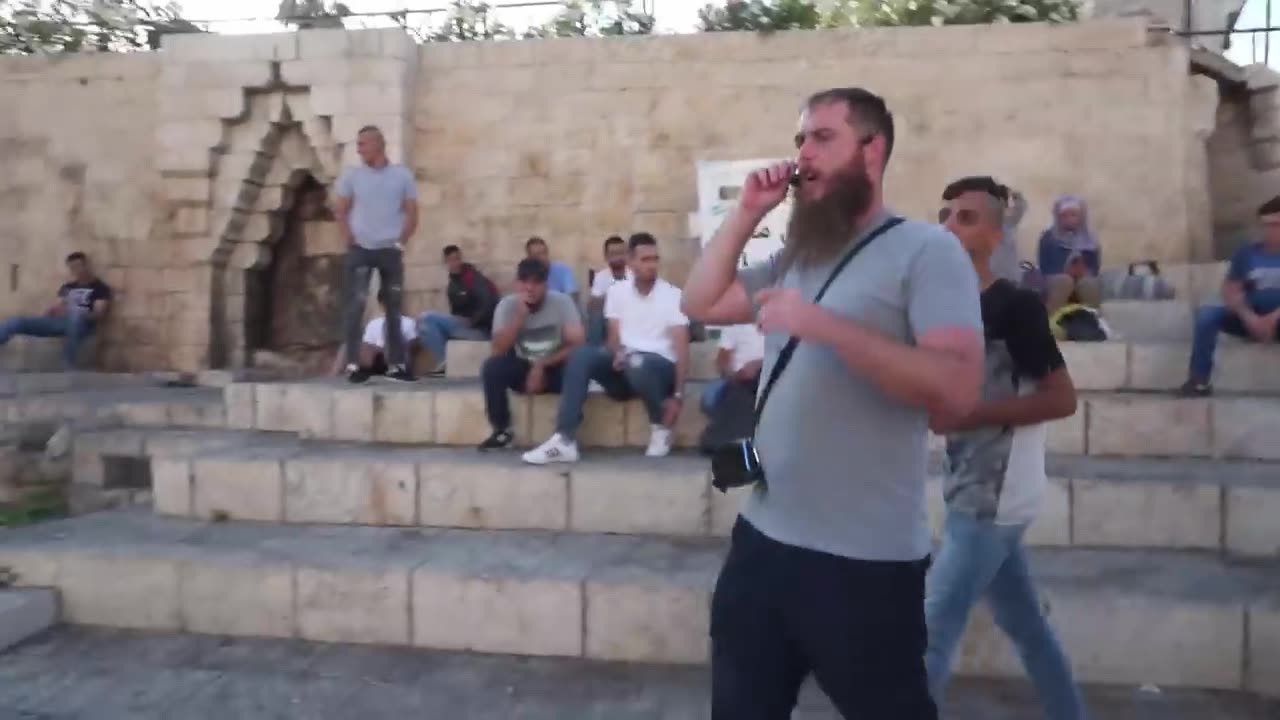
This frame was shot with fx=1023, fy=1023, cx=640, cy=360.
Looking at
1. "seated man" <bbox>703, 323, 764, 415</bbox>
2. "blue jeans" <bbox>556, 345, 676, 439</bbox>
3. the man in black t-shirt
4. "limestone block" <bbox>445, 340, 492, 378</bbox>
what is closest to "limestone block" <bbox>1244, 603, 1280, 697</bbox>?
the man in black t-shirt

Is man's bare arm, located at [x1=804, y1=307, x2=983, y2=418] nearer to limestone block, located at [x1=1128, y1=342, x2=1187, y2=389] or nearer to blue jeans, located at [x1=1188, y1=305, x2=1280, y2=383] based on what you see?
blue jeans, located at [x1=1188, y1=305, x2=1280, y2=383]

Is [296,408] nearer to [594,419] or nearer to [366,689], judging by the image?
[594,419]

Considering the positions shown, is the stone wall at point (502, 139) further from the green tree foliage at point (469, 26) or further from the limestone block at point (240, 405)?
the limestone block at point (240, 405)

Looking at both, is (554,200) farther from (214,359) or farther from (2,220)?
(2,220)

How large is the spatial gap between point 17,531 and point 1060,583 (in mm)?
5095

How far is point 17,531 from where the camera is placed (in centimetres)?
535

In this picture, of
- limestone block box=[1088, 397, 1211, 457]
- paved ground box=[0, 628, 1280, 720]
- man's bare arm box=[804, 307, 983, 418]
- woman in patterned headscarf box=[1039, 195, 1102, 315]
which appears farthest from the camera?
woman in patterned headscarf box=[1039, 195, 1102, 315]

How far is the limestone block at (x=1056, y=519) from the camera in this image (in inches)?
184

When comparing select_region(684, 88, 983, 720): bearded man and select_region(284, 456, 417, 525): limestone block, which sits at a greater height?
select_region(684, 88, 983, 720): bearded man

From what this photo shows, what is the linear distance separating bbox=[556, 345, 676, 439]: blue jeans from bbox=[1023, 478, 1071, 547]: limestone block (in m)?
2.11

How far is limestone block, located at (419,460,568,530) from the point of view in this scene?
203 inches

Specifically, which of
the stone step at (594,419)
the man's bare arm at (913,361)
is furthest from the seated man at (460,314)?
the man's bare arm at (913,361)

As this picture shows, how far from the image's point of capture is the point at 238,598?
14.9ft

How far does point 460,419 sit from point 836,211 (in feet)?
15.0
